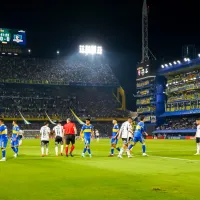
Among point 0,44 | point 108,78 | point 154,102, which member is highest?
point 0,44

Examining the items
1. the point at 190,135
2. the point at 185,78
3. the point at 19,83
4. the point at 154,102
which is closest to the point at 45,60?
the point at 19,83

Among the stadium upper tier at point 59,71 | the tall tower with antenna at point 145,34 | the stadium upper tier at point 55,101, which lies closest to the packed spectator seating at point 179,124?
the stadium upper tier at point 55,101

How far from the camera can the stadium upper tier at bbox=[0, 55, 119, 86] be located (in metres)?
119

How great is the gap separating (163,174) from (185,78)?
101373 mm

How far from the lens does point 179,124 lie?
368 feet

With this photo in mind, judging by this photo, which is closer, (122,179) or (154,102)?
(122,179)

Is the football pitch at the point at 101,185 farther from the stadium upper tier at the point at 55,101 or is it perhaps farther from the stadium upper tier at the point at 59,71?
the stadium upper tier at the point at 59,71

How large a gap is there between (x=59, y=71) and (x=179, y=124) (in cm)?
4149

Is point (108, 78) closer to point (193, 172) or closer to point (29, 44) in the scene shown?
point (29, 44)

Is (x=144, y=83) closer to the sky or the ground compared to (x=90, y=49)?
closer to the ground

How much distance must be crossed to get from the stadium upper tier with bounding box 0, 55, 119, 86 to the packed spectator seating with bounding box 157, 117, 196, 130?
2149 cm

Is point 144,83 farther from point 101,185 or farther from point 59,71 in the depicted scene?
point 101,185

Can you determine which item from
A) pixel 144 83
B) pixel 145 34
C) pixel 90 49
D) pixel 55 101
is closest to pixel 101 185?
pixel 55 101

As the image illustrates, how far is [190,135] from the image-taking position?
10438 cm
